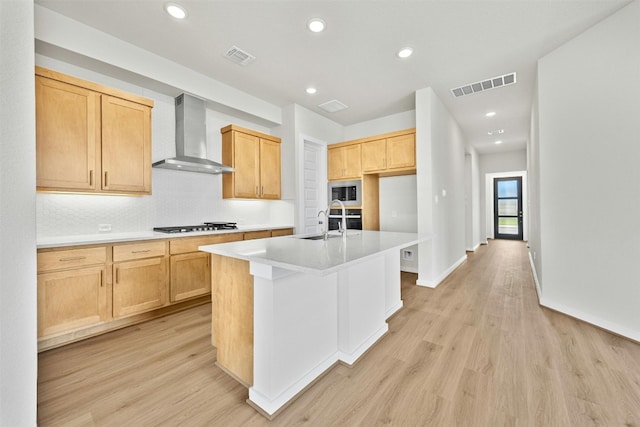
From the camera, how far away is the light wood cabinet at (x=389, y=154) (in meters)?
4.07

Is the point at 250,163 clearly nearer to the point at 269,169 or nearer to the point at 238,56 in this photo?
the point at 269,169

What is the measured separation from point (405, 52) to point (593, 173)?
2273 millimetres

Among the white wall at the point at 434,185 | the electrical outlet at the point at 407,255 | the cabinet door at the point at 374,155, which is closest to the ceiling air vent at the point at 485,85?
the white wall at the point at 434,185

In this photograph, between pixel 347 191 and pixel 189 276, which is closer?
pixel 189 276

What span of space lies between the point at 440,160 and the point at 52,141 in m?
4.74

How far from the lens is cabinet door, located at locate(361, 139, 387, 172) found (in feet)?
14.3

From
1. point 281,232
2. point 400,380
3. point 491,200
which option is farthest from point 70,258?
point 491,200

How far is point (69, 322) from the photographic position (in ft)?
7.29

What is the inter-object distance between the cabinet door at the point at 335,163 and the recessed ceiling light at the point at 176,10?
306 centimetres

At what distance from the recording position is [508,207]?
882 centimetres

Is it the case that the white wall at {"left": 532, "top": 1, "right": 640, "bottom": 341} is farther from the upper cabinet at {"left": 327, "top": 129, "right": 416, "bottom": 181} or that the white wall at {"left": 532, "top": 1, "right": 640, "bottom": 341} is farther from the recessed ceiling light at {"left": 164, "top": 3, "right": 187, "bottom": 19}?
the recessed ceiling light at {"left": 164, "top": 3, "right": 187, "bottom": 19}

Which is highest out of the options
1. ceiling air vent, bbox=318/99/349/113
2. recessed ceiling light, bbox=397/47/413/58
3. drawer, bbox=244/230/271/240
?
ceiling air vent, bbox=318/99/349/113

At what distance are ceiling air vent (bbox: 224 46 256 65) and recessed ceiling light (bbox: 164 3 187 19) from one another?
56 centimetres

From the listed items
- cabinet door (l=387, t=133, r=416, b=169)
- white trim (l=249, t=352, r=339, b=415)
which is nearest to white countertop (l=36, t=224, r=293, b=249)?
white trim (l=249, t=352, r=339, b=415)
